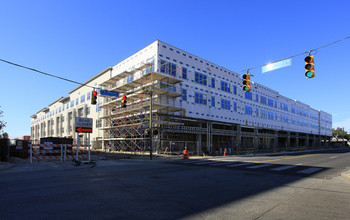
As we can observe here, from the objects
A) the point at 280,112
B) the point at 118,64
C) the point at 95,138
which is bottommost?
the point at 95,138

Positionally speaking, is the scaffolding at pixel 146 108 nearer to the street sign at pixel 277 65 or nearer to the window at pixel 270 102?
the street sign at pixel 277 65

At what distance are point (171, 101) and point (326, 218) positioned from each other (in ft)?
94.5

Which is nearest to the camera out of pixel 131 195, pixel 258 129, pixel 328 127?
pixel 131 195

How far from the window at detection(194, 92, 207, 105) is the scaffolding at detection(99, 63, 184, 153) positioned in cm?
362

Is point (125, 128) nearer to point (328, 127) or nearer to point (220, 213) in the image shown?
point (220, 213)

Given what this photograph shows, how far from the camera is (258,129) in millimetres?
53406

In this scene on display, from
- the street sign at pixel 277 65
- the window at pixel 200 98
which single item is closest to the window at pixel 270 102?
the window at pixel 200 98

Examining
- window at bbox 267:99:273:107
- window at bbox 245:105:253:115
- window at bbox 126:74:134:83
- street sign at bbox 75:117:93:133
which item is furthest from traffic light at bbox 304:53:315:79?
window at bbox 267:99:273:107

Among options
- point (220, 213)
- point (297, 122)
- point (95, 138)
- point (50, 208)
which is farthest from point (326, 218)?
point (297, 122)

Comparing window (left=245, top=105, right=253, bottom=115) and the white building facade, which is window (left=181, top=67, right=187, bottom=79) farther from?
window (left=245, top=105, right=253, bottom=115)

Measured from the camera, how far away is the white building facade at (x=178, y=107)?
31453mm

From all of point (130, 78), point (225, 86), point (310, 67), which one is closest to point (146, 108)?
point (130, 78)

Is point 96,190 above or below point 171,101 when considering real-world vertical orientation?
below

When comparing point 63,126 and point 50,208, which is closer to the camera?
point 50,208
